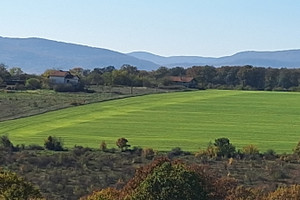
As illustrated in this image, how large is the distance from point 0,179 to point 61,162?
1459 cm

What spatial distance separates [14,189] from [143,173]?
382 centimetres

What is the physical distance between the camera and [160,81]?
4250 inches

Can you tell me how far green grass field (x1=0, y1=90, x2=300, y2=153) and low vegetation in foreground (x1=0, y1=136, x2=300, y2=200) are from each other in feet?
10.5

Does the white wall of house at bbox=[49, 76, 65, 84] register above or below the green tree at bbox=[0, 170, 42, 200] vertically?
above

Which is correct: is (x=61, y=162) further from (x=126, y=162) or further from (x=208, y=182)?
(x=208, y=182)

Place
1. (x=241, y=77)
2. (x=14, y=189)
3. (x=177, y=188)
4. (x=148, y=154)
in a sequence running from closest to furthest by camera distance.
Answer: (x=177, y=188) → (x=14, y=189) → (x=148, y=154) → (x=241, y=77)

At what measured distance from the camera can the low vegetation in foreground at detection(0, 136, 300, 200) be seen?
18.2 metres

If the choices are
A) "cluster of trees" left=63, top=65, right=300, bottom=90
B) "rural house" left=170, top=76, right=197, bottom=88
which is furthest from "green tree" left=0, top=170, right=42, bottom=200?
"cluster of trees" left=63, top=65, right=300, bottom=90

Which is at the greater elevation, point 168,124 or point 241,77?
point 241,77

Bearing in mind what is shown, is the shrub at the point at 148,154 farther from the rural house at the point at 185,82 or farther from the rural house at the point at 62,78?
the rural house at the point at 185,82

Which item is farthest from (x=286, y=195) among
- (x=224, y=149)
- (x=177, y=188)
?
(x=224, y=149)

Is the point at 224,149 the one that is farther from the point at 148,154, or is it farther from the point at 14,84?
the point at 14,84

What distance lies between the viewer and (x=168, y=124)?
188 feet

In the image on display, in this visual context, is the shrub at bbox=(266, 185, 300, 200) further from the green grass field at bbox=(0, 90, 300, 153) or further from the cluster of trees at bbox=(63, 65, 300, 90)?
the cluster of trees at bbox=(63, 65, 300, 90)
